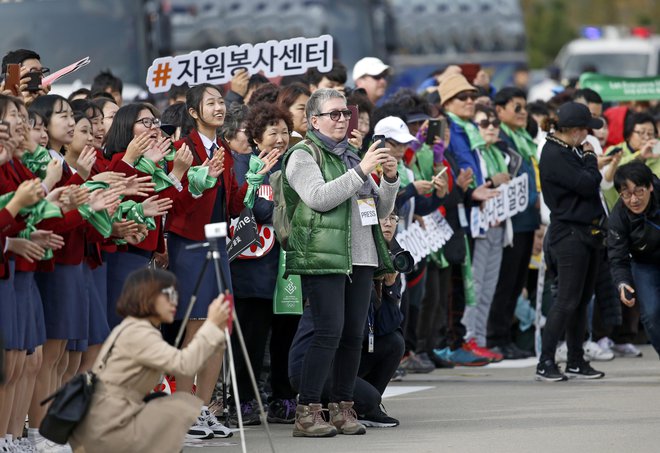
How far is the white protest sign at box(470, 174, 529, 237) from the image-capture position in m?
13.8

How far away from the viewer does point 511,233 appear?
46.4ft

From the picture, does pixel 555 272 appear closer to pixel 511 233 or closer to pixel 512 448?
pixel 511 233

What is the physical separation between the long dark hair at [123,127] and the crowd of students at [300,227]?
0.01m

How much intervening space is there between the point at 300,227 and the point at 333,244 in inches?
9.7

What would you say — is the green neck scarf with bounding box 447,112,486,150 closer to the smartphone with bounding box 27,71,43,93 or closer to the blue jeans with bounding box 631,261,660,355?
the blue jeans with bounding box 631,261,660,355

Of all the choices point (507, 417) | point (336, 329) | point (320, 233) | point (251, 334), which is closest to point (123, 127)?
point (320, 233)

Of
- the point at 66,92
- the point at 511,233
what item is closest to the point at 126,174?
the point at 511,233

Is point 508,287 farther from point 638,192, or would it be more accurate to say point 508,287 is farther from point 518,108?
point 638,192

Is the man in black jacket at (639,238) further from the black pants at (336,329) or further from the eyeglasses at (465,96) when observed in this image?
the black pants at (336,329)

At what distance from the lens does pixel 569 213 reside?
12.1m

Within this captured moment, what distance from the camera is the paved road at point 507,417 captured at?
896 centimetres

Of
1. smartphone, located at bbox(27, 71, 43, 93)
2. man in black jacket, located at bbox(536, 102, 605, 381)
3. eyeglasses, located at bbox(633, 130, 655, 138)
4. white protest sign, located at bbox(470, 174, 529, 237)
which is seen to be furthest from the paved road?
smartphone, located at bbox(27, 71, 43, 93)

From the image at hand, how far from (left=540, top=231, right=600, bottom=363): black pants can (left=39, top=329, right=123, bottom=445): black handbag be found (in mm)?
5682

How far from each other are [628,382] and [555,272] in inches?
40.8
